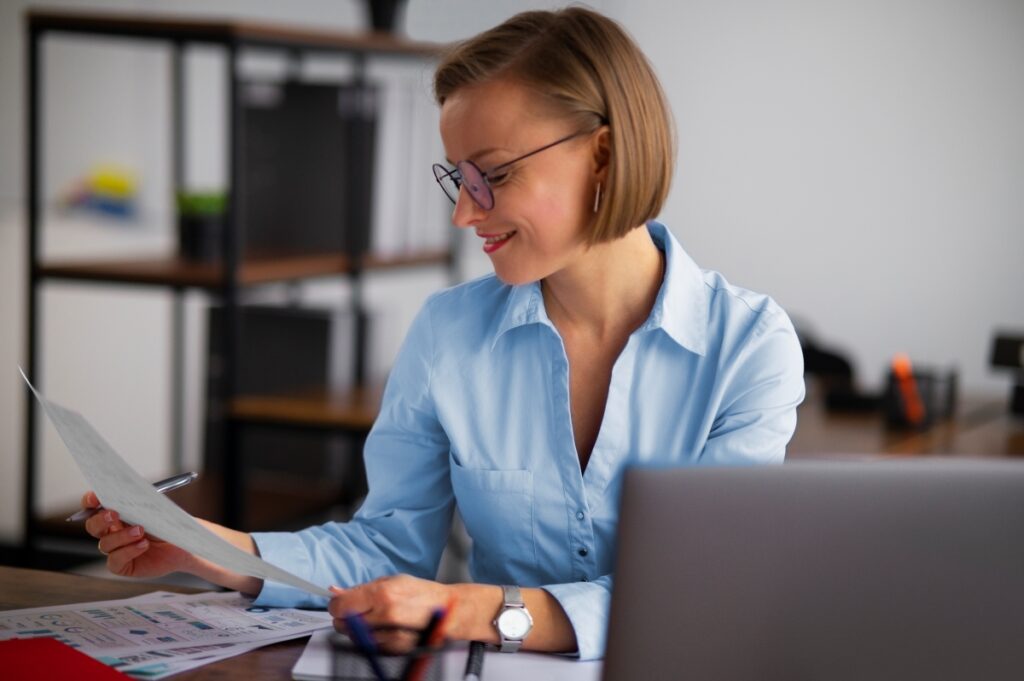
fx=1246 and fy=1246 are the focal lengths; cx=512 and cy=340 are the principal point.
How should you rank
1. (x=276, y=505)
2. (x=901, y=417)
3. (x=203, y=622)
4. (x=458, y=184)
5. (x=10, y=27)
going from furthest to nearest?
(x=10, y=27) → (x=276, y=505) → (x=901, y=417) → (x=458, y=184) → (x=203, y=622)

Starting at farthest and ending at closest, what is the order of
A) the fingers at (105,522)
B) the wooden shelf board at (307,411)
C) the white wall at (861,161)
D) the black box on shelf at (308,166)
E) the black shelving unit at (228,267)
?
the white wall at (861,161) < the black box on shelf at (308,166) < the wooden shelf board at (307,411) < the black shelving unit at (228,267) < the fingers at (105,522)

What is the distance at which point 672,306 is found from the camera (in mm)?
1435

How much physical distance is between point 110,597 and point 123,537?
0.11m

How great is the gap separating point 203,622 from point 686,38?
291 cm

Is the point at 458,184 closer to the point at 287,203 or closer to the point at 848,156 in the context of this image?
the point at 287,203

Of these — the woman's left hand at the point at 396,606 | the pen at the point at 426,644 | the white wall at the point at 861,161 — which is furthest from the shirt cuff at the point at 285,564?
the white wall at the point at 861,161

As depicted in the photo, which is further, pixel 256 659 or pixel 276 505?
pixel 276 505

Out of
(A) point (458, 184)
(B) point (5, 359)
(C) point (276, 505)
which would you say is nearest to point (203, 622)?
(A) point (458, 184)

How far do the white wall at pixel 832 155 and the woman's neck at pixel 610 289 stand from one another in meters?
1.86

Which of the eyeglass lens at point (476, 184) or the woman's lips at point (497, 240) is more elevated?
the eyeglass lens at point (476, 184)

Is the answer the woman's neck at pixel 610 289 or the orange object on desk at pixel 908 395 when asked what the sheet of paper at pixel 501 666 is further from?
the orange object on desk at pixel 908 395

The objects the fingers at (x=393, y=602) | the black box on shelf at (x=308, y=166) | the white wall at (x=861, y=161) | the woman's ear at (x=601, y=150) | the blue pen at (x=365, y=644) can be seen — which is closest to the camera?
the blue pen at (x=365, y=644)

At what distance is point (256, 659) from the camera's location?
45.9 inches

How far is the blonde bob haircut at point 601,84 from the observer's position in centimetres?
136
